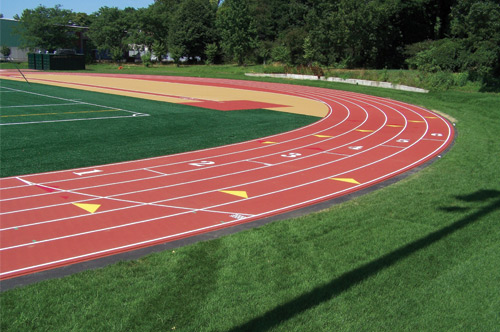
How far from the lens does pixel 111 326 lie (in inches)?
170

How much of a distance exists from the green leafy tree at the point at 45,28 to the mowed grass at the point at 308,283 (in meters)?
70.8

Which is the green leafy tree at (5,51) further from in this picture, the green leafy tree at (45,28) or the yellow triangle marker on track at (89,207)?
the yellow triangle marker on track at (89,207)

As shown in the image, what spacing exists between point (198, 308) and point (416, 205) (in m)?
4.93

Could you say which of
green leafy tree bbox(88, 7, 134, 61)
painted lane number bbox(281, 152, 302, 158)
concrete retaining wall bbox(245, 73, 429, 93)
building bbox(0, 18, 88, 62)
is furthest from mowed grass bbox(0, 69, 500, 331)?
green leafy tree bbox(88, 7, 134, 61)

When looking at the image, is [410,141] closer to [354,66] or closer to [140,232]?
[140,232]

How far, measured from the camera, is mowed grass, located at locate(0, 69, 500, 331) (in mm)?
4434

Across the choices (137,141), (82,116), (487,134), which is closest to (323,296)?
(137,141)

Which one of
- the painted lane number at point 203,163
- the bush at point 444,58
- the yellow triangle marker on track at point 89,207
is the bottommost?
the yellow triangle marker on track at point 89,207

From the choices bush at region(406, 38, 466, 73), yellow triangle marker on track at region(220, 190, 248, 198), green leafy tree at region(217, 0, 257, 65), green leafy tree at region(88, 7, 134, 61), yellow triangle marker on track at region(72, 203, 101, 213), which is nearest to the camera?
yellow triangle marker on track at region(72, 203, 101, 213)

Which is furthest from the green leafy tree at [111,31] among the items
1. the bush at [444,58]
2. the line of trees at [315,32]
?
the bush at [444,58]

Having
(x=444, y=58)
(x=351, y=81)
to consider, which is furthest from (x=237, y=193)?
(x=444, y=58)

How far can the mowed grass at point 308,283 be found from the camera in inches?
175

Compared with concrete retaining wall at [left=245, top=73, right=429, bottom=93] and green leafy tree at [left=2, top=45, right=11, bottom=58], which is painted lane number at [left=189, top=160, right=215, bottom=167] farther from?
green leafy tree at [left=2, top=45, right=11, bottom=58]

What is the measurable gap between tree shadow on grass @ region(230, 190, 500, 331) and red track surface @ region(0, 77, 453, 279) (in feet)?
8.24
